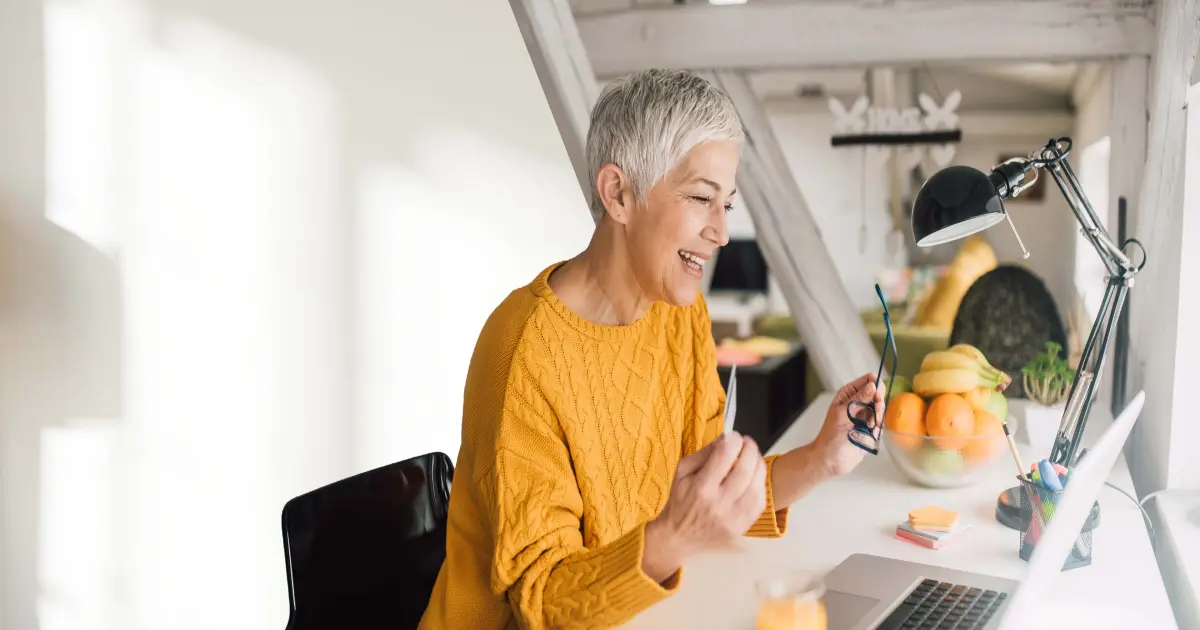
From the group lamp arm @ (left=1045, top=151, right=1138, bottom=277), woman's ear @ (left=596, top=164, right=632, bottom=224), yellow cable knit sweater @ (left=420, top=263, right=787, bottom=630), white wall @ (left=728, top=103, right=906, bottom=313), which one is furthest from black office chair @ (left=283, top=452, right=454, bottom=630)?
white wall @ (left=728, top=103, right=906, bottom=313)

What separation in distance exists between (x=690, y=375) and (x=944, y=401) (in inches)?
18.4

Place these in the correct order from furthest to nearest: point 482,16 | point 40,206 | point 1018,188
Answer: point 482,16 < point 40,206 < point 1018,188

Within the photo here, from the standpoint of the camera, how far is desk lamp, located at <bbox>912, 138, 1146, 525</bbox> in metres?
1.44

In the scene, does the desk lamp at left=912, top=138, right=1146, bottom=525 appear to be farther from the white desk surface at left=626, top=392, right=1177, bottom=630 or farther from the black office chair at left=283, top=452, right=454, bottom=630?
the black office chair at left=283, top=452, right=454, bottom=630

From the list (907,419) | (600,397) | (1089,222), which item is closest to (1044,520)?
(907,419)

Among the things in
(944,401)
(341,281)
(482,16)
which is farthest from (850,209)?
(944,401)

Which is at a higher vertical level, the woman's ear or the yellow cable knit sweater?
the woman's ear

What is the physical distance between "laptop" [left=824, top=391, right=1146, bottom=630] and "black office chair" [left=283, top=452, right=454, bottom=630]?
651 mm

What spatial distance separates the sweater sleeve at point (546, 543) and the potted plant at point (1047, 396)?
3.74 ft

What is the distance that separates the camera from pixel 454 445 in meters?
3.24

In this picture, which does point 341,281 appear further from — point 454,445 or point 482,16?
point 482,16

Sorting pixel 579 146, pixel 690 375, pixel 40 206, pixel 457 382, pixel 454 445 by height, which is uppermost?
pixel 579 146

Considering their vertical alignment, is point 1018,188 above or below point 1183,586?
above

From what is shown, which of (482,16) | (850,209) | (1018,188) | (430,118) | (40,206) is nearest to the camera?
(1018,188)
